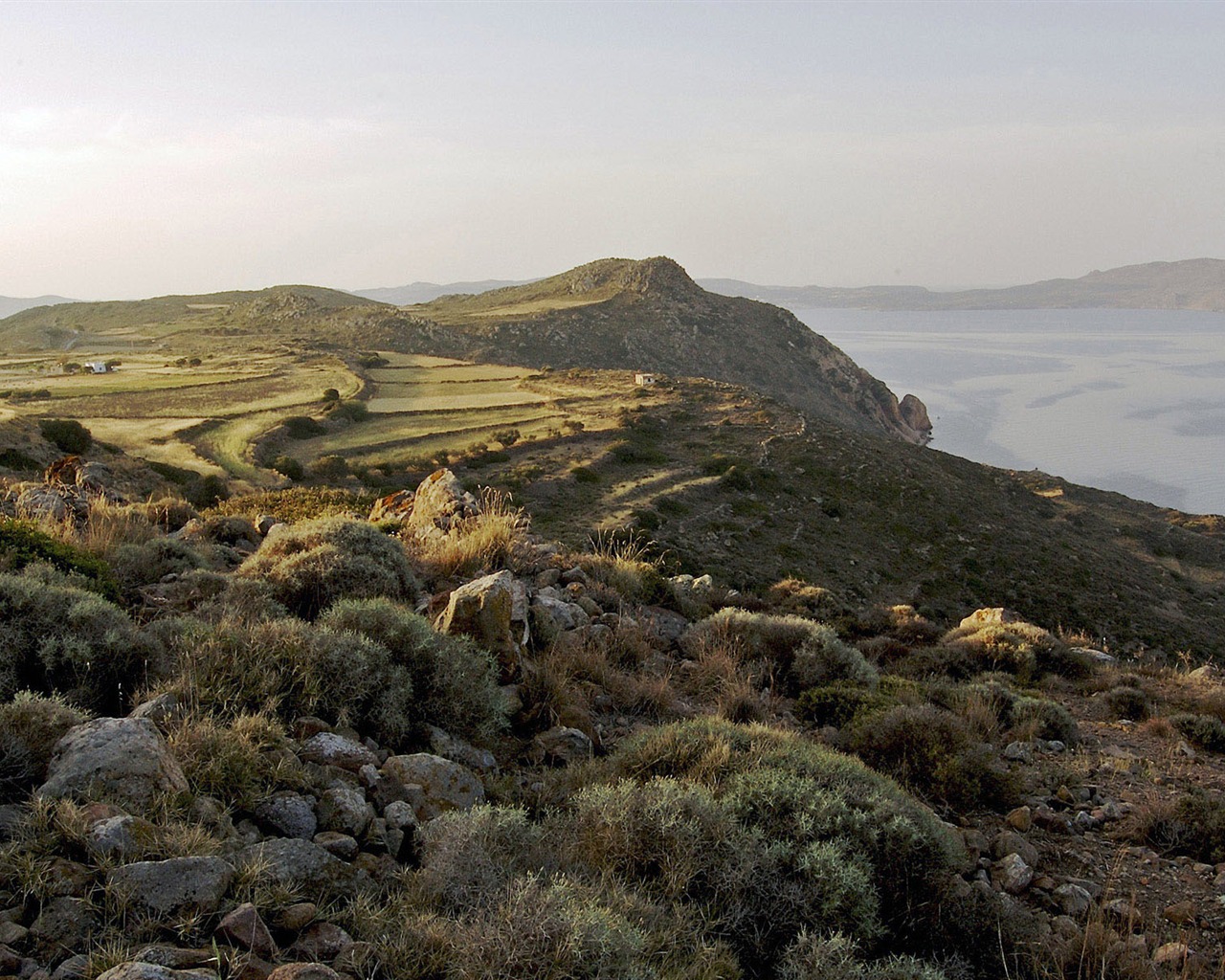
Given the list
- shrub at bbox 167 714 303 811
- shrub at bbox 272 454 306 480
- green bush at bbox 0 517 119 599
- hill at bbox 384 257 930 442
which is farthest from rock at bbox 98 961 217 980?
hill at bbox 384 257 930 442

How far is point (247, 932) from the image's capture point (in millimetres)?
2381

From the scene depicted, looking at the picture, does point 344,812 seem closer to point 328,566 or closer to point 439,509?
point 328,566

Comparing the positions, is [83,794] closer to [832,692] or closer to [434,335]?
[832,692]

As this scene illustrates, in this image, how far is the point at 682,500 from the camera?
3391cm

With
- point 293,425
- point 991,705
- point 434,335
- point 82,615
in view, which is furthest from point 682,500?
point 434,335

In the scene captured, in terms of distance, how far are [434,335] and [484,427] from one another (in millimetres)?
42818

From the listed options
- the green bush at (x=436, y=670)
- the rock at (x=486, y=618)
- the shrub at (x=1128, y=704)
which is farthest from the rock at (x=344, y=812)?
the shrub at (x=1128, y=704)

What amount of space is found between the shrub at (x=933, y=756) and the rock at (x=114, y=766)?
14.9ft

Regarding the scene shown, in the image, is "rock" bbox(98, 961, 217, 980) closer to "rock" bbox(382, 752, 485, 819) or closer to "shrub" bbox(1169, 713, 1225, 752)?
"rock" bbox(382, 752, 485, 819)

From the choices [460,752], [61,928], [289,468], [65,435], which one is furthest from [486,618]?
[289,468]

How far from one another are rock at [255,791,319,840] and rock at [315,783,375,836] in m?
0.05

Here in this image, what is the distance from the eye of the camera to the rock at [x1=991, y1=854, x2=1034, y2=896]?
414 centimetres

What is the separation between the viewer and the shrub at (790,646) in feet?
23.7

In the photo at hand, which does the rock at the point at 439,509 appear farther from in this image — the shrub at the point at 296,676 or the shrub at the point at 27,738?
the shrub at the point at 27,738
